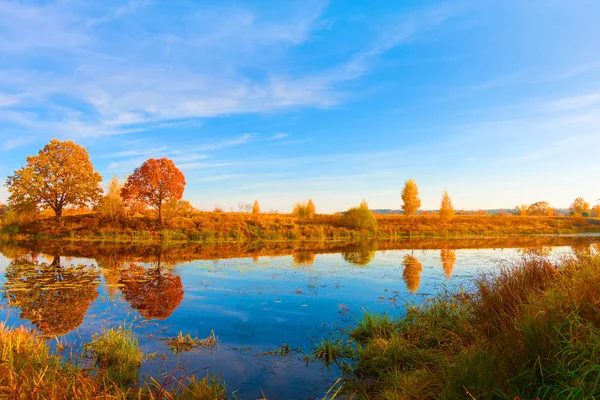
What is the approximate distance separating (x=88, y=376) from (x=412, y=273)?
44.7 feet

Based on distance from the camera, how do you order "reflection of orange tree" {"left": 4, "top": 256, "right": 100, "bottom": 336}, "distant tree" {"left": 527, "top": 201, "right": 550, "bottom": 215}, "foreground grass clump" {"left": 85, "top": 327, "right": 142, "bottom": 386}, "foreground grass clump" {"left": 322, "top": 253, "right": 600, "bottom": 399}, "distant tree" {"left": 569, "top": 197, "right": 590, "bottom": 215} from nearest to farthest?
"foreground grass clump" {"left": 322, "top": 253, "right": 600, "bottom": 399}, "foreground grass clump" {"left": 85, "top": 327, "right": 142, "bottom": 386}, "reflection of orange tree" {"left": 4, "top": 256, "right": 100, "bottom": 336}, "distant tree" {"left": 569, "top": 197, "right": 590, "bottom": 215}, "distant tree" {"left": 527, "top": 201, "right": 550, "bottom": 215}

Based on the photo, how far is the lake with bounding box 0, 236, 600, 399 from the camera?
20.1ft

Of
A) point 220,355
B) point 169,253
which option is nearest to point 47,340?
point 220,355

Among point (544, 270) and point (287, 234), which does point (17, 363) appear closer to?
point (544, 270)

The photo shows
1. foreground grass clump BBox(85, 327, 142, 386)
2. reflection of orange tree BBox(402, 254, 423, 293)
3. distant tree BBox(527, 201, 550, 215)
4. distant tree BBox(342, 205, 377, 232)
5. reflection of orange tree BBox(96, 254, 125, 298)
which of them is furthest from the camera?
distant tree BBox(527, 201, 550, 215)

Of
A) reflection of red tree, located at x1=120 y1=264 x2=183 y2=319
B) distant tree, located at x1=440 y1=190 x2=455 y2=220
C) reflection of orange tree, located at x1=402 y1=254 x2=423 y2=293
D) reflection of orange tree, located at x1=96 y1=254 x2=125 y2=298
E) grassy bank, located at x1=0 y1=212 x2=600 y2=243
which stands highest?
distant tree, located at x1=440 y1=190 x2=455 y2=220

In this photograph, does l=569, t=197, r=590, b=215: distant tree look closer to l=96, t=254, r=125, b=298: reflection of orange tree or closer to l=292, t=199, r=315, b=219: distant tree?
l=292, t=199, r=315, b=219: distant tree

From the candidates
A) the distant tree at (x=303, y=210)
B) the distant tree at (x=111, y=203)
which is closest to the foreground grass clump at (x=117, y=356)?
the distant tree at (x=111, y=203)

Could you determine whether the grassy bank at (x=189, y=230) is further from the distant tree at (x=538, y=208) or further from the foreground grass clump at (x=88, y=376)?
the distant tree at (x=538, y=208)

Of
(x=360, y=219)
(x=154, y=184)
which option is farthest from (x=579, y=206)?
(x=154, y=184)

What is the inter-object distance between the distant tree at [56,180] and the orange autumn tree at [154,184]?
15.1ft

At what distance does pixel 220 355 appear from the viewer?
21.5ft

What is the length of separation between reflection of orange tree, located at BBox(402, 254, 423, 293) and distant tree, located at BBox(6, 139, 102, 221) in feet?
102

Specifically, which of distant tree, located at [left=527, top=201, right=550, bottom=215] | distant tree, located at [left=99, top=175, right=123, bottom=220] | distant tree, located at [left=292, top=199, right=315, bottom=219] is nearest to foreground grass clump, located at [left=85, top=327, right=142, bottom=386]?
distant tree, located at [left=99, top=175, right=123, bottom=220]
